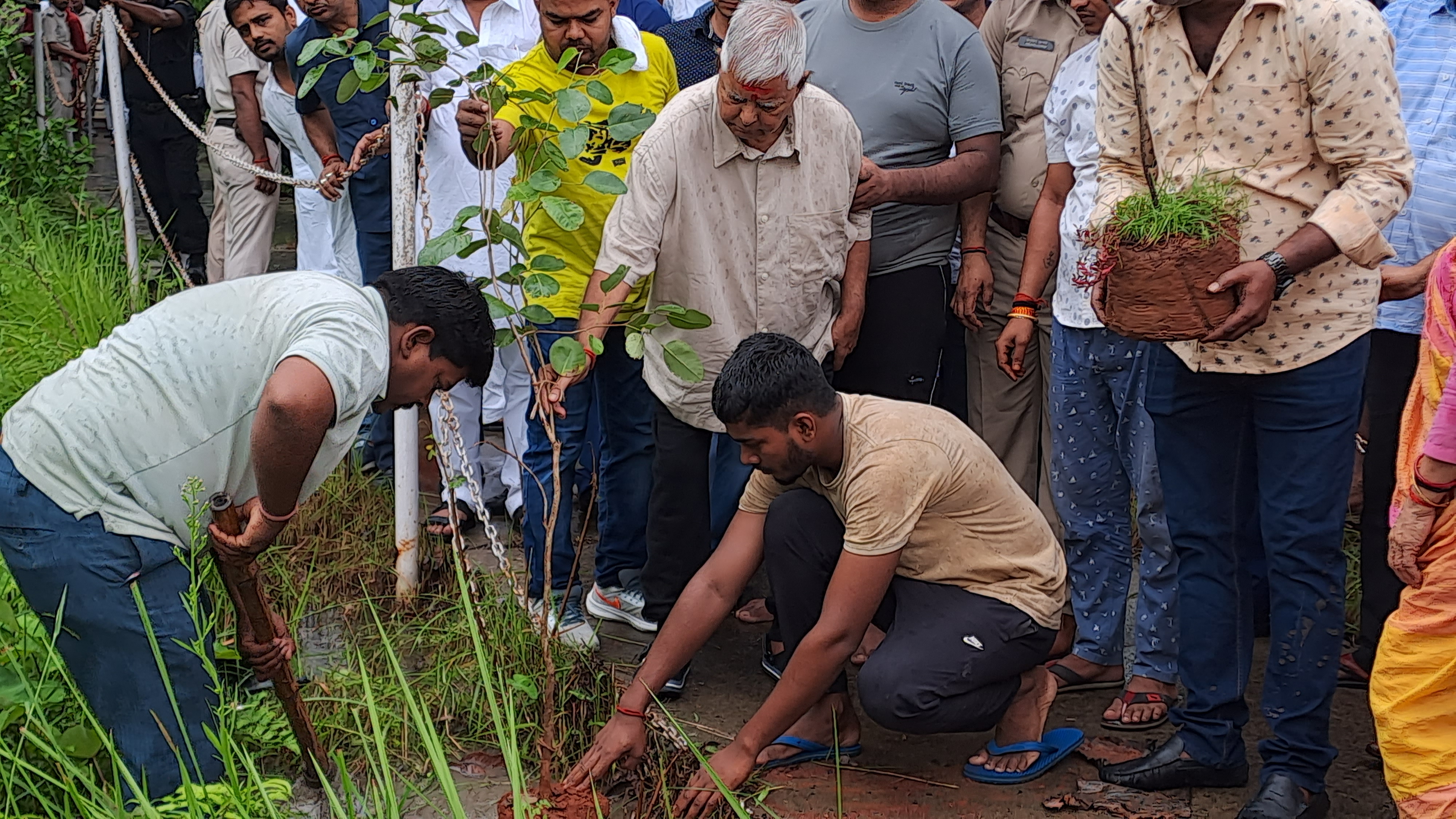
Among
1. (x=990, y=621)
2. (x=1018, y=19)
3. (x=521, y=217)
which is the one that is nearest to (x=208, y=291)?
(x=521, y=217)

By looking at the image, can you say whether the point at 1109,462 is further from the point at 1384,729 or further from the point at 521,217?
the point at 521,217

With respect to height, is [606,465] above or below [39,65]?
below

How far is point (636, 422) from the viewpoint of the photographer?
13.7ft

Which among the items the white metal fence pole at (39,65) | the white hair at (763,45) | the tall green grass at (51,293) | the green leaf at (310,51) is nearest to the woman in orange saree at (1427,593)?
the white hair at (763,45)

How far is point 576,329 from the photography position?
381 centimetres

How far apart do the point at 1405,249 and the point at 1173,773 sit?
1.55 meters

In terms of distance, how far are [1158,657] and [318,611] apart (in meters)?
2.46

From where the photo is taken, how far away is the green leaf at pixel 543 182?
3.10m

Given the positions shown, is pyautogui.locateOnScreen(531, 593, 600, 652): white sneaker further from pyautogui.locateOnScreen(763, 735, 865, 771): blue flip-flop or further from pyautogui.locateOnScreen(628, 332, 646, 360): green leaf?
pyautogui.locateOnScreen(628, 332, 646, 360): green leaf

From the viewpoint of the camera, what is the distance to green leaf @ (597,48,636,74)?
10.3 feet

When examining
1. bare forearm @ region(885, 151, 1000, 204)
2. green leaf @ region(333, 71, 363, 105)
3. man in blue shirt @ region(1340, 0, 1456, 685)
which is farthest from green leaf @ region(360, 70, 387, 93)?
man in blue shirt @ region(1340, 0, 1456, 685)

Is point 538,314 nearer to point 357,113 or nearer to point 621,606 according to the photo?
point 621,606

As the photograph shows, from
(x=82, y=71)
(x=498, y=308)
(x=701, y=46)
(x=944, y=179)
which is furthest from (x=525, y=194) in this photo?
(x=82, y=71)

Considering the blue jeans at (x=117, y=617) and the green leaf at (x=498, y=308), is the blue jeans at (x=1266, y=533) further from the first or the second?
the blue jeans at (x=117, y=617)
